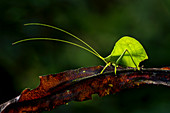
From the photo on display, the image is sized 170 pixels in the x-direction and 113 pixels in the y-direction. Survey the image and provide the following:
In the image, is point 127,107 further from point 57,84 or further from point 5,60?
point 57,84

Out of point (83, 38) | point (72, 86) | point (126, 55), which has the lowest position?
point (72, 86)

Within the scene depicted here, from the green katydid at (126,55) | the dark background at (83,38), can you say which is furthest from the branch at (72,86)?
Answer: the dark background at (83,38)

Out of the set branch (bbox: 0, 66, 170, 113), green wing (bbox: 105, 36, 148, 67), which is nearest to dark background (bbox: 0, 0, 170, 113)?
green wing (bbox: 105, 36, 148, 67)

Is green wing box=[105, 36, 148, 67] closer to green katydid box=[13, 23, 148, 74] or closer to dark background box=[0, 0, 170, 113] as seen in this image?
green katydid box=[13, 23, 148, 74]

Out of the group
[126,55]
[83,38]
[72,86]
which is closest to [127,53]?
[126,55]

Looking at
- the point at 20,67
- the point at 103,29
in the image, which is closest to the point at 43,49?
the point at 20,67

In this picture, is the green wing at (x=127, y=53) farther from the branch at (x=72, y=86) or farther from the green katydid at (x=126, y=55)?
the branch at (x=72, y=86)

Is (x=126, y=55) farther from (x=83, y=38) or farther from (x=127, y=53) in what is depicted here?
(x=83, y=38)
